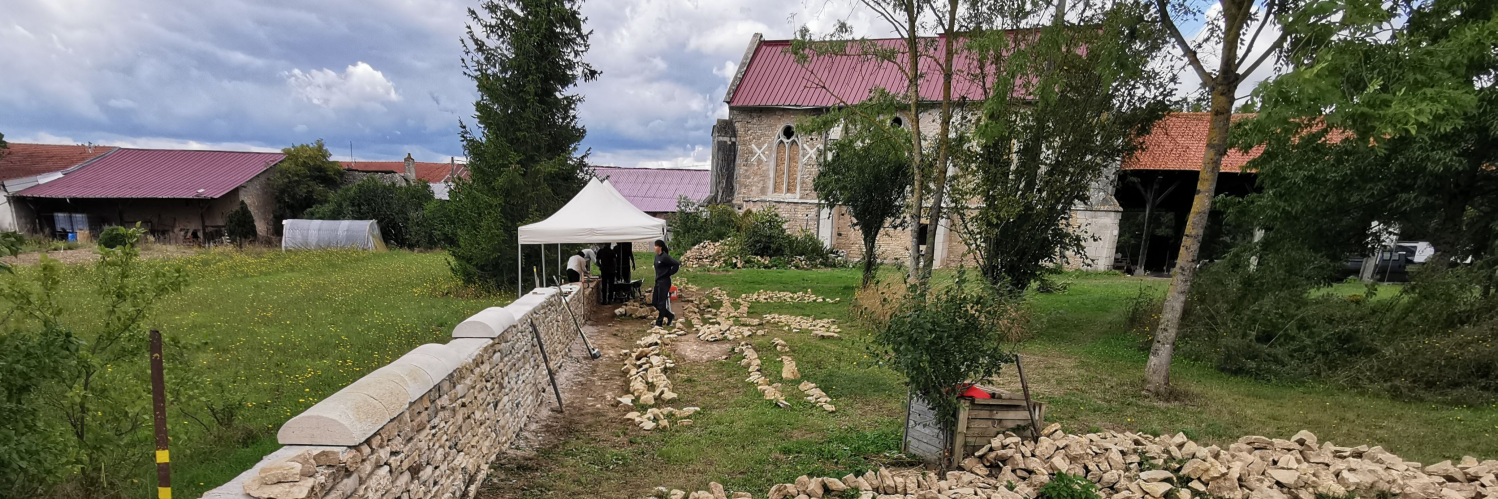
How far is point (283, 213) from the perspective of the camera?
2533cm

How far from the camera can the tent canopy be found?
28.8 feet

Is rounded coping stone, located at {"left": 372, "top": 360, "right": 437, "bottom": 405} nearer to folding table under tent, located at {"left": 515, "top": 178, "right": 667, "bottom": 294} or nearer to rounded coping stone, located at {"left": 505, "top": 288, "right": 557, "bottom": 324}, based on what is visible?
rounded coping stone, located at {"left": 505, "top": 288, "right": 557, "bottom": 324}

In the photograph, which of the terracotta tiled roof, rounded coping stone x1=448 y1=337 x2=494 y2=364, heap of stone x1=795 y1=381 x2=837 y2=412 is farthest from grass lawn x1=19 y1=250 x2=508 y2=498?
the terracotta tiled roof

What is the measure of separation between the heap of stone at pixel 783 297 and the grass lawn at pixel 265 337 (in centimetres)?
573

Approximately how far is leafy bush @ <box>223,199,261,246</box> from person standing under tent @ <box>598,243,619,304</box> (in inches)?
737

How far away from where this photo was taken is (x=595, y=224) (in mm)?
9133

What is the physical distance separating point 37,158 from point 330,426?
121 feet

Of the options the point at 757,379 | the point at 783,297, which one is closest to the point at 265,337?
the point at 757,379

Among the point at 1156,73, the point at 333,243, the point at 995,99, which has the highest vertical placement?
the point at 1156,73

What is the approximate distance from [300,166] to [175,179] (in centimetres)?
429

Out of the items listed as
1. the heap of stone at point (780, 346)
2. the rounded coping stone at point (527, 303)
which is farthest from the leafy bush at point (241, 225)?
the heap of stone at point (780, 346)

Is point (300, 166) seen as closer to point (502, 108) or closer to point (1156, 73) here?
point (502, 108)

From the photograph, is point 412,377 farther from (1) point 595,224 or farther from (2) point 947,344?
(1) point 595,224

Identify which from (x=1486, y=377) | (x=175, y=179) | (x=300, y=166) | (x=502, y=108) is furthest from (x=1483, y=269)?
(x=175, y=179)
